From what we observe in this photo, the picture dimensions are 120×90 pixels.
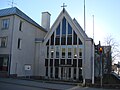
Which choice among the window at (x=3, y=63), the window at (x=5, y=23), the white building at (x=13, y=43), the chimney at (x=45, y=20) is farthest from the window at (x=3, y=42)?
the chimney at (x=45, y=20)

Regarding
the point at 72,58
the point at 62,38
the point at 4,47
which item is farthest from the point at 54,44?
the point at 4,47

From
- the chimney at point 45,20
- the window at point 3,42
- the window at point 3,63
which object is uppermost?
the chimney at point 45,20

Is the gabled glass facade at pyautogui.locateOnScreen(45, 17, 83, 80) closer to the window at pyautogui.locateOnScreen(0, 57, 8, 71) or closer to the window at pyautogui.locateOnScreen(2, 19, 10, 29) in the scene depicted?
the window at pyautogui.locateOnScreen(0, 57, 8, 71)

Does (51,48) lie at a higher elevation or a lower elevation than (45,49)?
higher

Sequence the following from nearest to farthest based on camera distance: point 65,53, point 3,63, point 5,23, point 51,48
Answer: point 3,63, point 5,23, point 65,53, point 51,48

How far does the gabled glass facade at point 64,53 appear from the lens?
127 feet

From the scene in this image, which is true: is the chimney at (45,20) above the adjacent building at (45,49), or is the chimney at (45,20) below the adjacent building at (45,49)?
above

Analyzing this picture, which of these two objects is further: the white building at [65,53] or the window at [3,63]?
the white building at [65,53]

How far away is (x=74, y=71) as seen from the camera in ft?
127

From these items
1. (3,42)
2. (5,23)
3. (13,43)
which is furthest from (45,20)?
(13,43)

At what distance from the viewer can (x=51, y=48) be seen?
136ft

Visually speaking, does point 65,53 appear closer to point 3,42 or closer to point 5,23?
point 3,42

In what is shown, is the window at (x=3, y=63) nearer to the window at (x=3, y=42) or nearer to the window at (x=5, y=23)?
the window at (x=3, y=42)

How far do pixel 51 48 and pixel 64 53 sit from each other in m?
3.07
